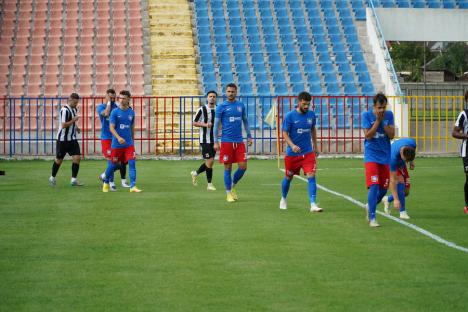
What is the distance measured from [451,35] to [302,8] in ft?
20.0

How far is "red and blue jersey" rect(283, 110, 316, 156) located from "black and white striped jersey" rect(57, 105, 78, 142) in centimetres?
627

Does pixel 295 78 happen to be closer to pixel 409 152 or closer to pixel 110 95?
pixel 110 95

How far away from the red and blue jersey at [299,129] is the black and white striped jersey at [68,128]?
6.27 metres

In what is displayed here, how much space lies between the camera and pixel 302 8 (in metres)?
39.1

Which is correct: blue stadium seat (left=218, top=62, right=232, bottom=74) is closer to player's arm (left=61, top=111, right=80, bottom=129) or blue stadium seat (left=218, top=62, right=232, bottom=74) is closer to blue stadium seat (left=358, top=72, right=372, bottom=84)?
blue stadium seat (left=358, top=72, right=372, bottom=84)

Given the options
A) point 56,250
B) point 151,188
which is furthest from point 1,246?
point 151,188

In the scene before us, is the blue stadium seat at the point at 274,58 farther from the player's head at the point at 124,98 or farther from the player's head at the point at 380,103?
the player's head at the point at 380,103

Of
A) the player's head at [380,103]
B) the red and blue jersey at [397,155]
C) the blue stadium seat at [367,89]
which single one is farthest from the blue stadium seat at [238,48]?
the player's head at [380,103]

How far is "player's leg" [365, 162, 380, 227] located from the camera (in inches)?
481

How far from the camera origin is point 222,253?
1016 centimetres

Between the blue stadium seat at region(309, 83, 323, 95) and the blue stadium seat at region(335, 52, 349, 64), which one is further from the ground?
the blue stadium seat at region(335, 52, 349, 64)

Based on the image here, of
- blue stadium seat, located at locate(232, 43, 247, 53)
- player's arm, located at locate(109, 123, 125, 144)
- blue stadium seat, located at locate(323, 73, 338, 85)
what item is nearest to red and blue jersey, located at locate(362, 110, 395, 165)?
player's arm, located at locate(109, 123, 125, 144)

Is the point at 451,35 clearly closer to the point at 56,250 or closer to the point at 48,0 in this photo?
the point at 48,0

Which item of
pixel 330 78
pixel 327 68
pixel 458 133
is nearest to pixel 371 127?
pixel 458 133
